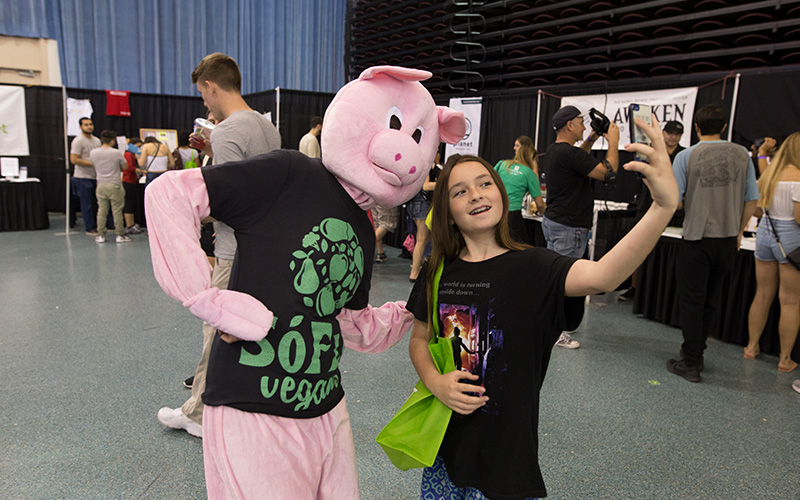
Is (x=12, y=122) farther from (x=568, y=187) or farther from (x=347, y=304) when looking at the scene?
(x=347, y=304)

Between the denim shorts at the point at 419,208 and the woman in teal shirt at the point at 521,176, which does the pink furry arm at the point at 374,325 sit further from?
the denim shorts at the point at 419,208

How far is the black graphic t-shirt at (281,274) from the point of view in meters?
1.07

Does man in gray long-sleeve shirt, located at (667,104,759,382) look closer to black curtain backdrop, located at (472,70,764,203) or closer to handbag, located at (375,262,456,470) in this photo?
black curtain backdrop, located at (472,70,764,203)

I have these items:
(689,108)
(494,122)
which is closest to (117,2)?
(494,122)

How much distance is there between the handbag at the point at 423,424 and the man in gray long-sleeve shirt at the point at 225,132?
971mm

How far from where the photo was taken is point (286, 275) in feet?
3.56

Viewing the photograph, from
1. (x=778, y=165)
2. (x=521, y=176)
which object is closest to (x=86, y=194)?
(x=521, y=176)

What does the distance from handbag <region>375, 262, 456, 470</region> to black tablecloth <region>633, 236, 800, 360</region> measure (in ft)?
10.6

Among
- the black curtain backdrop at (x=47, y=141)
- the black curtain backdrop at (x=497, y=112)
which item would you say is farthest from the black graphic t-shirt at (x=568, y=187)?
the black curtain backdrop at (x=47, y=141)

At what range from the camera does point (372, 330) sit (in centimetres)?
137

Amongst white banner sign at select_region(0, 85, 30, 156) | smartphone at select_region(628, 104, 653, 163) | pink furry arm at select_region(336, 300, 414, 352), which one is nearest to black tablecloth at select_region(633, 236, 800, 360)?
smartphone at select_region(628, 104, 653, 163)

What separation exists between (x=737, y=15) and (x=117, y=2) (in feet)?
31.6

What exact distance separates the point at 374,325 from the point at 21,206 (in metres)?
8.15

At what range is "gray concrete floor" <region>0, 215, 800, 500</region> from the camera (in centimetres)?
206
